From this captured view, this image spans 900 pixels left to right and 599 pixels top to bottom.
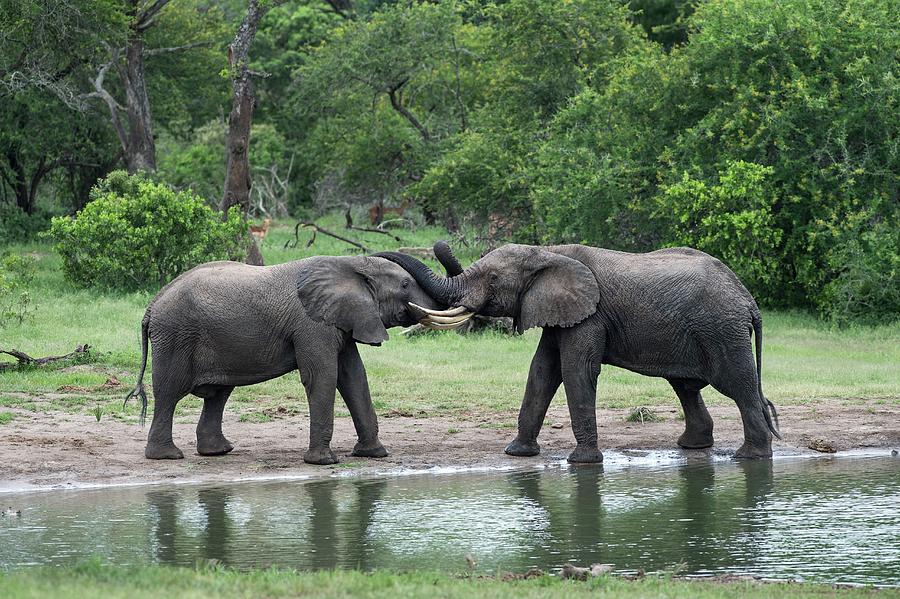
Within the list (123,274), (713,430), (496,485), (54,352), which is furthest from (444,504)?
(123,274)

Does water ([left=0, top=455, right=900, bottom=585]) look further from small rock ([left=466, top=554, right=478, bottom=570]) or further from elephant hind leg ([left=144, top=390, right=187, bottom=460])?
elephant hind leg ([left=144, top=390, right=187, bottom=460])

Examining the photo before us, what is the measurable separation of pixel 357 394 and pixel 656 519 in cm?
327

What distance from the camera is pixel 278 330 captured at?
11766 millimetres

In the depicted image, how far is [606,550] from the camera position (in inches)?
352

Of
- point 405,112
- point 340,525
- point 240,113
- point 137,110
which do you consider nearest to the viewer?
point 340,525

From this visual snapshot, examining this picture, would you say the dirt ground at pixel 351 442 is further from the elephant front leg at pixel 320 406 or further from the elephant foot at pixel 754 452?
the elephant foot at pixel 754 452

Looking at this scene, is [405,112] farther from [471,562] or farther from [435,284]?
[471,562]

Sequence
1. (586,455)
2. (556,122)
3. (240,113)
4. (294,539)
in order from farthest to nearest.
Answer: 1. (556,122)
2. (240,113)
3. (586,455)
4. (294,539)

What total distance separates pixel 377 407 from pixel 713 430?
3.70 m

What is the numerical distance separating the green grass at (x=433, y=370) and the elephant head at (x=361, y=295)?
2638 millimetres

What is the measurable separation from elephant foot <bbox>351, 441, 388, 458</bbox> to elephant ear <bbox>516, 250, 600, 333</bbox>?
5.59 ft

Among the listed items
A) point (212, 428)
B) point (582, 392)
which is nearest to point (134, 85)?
point (212, 428)

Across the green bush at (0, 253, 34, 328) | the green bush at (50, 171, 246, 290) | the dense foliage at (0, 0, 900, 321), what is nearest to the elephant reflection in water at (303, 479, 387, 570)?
the green bush at (0, 253, 34, 328)

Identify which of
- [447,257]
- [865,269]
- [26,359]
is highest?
[447,257]
